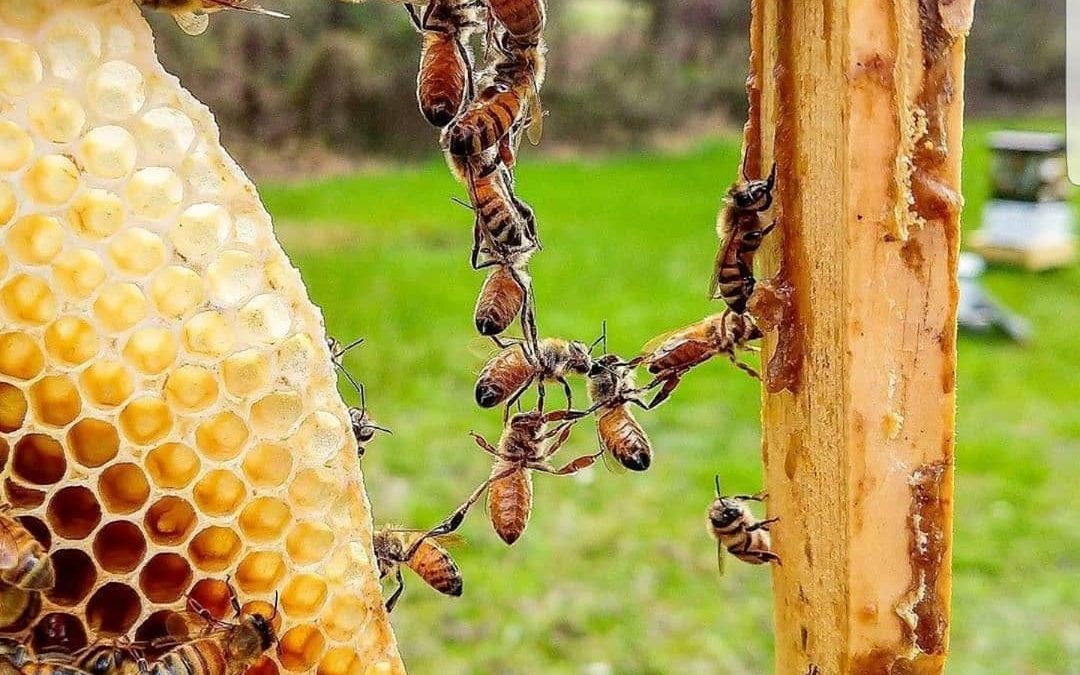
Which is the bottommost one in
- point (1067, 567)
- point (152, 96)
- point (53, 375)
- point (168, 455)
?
point (1067, 567)

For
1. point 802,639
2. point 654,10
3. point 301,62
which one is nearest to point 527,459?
point 802,639

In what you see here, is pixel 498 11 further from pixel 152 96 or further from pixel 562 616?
pixel 562 616

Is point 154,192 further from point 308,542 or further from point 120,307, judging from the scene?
point 308,542

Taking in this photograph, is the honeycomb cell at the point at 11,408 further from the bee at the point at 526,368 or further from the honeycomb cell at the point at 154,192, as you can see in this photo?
the bee at the point at 526,368

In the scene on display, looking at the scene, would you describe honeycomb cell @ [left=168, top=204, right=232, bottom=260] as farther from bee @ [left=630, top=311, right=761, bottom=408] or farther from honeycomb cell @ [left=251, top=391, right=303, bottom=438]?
bee @ [left=630, top=311, right=761, bottom=408]

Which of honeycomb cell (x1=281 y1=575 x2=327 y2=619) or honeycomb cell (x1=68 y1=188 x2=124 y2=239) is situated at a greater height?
honeycomb cell (x1=68 y1=188 x2=124 y2=239)

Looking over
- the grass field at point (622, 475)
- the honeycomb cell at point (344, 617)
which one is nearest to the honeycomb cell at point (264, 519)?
the honeycomb cell at point (344, 617)

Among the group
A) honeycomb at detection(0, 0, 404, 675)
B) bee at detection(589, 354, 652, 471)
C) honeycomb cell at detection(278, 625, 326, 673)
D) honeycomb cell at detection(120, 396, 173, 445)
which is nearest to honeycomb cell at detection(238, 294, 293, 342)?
honeycomb at detection(0, 0, 404, 675)
